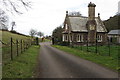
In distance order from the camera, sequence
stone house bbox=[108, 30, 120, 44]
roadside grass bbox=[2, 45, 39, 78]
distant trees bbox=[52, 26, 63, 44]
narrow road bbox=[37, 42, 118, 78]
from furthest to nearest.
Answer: stone house bbox=[108, 30, 120, 44], distant trees bbox=[52, 26, 63, 44], narrow road bbox=[37, 42, 118, 78], roadside grass bbox=[2, 45, 39, 78]

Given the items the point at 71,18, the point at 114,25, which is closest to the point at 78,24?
the point at 71,18

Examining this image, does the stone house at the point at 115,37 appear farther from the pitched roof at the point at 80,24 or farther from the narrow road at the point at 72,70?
the narrow road at the point at 72,70

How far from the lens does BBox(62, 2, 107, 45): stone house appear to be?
40.1 m

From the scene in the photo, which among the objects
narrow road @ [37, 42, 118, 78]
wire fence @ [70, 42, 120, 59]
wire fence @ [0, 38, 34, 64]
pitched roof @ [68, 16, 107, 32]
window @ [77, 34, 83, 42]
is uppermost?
pitched roof @ [68, 16, 107, 32]

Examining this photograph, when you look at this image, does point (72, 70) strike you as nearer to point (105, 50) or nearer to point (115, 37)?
point (105, 50)

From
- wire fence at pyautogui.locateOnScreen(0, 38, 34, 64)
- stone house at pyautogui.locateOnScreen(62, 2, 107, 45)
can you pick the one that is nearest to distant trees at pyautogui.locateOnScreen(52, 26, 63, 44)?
stone house at pyautogui.locateOnScreen(62, 2, 107, 45)

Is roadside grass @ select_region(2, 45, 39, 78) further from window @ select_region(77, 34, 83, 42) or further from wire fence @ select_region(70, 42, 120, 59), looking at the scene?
window @ select_region(77, 34, 83, 42)

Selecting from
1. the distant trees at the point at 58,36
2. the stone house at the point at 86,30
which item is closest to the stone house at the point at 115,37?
the stone house at the point at 86,30

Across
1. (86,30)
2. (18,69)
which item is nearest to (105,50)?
(18,69)

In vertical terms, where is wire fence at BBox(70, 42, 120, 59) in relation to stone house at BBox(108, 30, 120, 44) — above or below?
below

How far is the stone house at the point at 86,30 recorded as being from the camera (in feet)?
132

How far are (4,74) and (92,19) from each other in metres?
34.5

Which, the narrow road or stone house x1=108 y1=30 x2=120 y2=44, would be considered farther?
stone house x1=108 y1=30 x2=120 y2=44

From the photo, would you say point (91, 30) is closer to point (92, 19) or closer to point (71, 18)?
point (92, 19)
